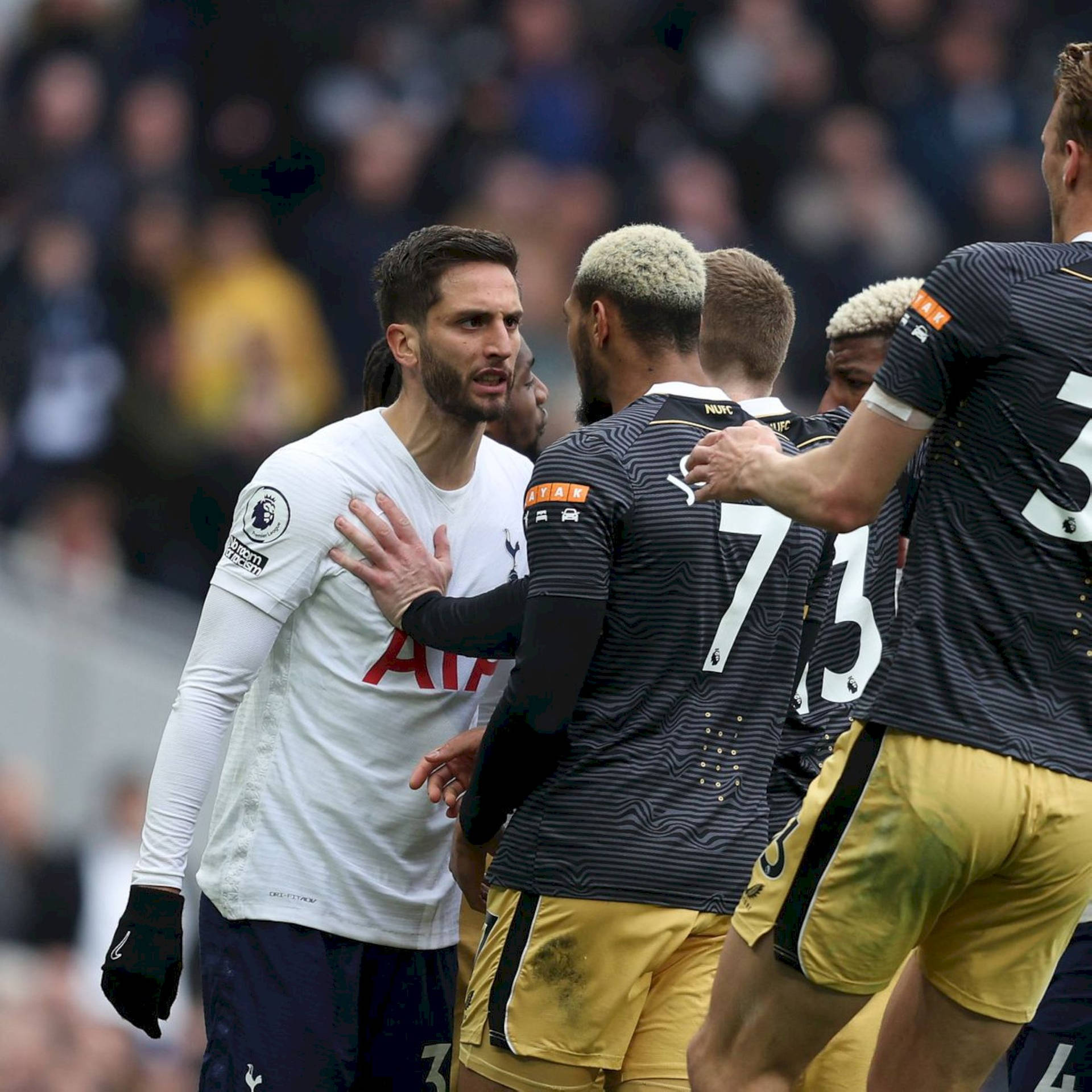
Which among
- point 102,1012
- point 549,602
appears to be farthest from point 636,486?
point 102,1012

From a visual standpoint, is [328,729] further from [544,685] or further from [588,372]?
[588,372]

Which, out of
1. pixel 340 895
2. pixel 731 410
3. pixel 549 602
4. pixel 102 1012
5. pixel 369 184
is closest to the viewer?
pixel 549 602

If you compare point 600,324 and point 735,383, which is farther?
point 735,383

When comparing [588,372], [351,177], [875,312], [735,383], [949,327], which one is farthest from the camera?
[351,177]

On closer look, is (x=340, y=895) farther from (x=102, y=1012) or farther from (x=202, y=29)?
(x=202, y=29)

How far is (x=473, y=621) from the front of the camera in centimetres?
353

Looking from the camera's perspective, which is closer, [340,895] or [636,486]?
[636,486]

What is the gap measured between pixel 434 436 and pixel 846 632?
95 centimetres

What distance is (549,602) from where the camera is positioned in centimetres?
315

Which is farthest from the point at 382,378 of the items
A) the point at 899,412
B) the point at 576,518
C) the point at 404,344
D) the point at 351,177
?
the point at 351,177

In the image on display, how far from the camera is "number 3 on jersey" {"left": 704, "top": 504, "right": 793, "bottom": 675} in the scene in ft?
10.7

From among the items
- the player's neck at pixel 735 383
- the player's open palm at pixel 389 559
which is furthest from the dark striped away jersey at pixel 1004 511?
the player's open palm at pixel 389 559

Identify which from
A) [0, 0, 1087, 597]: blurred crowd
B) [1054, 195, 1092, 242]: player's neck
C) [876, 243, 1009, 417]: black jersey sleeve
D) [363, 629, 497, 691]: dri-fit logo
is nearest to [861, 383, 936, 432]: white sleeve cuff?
[876, 243, 1009, 417]: black jersey sleeve

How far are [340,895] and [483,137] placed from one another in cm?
707
